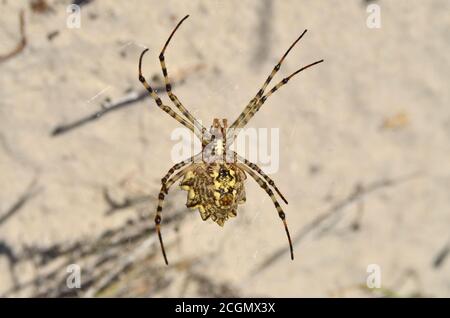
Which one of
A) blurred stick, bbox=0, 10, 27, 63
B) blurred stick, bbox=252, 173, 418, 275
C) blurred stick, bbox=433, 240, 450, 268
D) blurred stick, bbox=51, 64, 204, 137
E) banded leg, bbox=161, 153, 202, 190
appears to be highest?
blurred stick, bbox=0, 10, 27, 63

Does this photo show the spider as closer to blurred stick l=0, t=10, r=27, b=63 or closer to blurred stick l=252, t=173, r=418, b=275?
blurred stick l=252, t=173, r=418, b=275

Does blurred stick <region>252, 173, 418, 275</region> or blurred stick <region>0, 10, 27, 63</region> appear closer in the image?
blurred stick <region>0, 10, 27, 63</region>

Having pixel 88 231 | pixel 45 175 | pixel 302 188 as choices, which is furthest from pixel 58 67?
pixel 302 188

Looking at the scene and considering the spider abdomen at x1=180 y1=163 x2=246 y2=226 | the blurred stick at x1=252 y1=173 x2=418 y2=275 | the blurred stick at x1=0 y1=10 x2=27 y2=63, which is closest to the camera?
the spider abdomen at x1=180 y1=163 x2=246 y2=226

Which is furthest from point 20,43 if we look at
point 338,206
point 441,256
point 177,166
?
point 441,256

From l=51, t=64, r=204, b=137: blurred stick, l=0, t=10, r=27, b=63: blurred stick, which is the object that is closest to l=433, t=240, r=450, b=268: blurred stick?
l=51, t=64, r=204, b=137: blurred stick

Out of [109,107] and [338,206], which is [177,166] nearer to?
[109,107]

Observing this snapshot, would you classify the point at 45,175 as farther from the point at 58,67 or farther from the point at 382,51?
the point at 382,51
